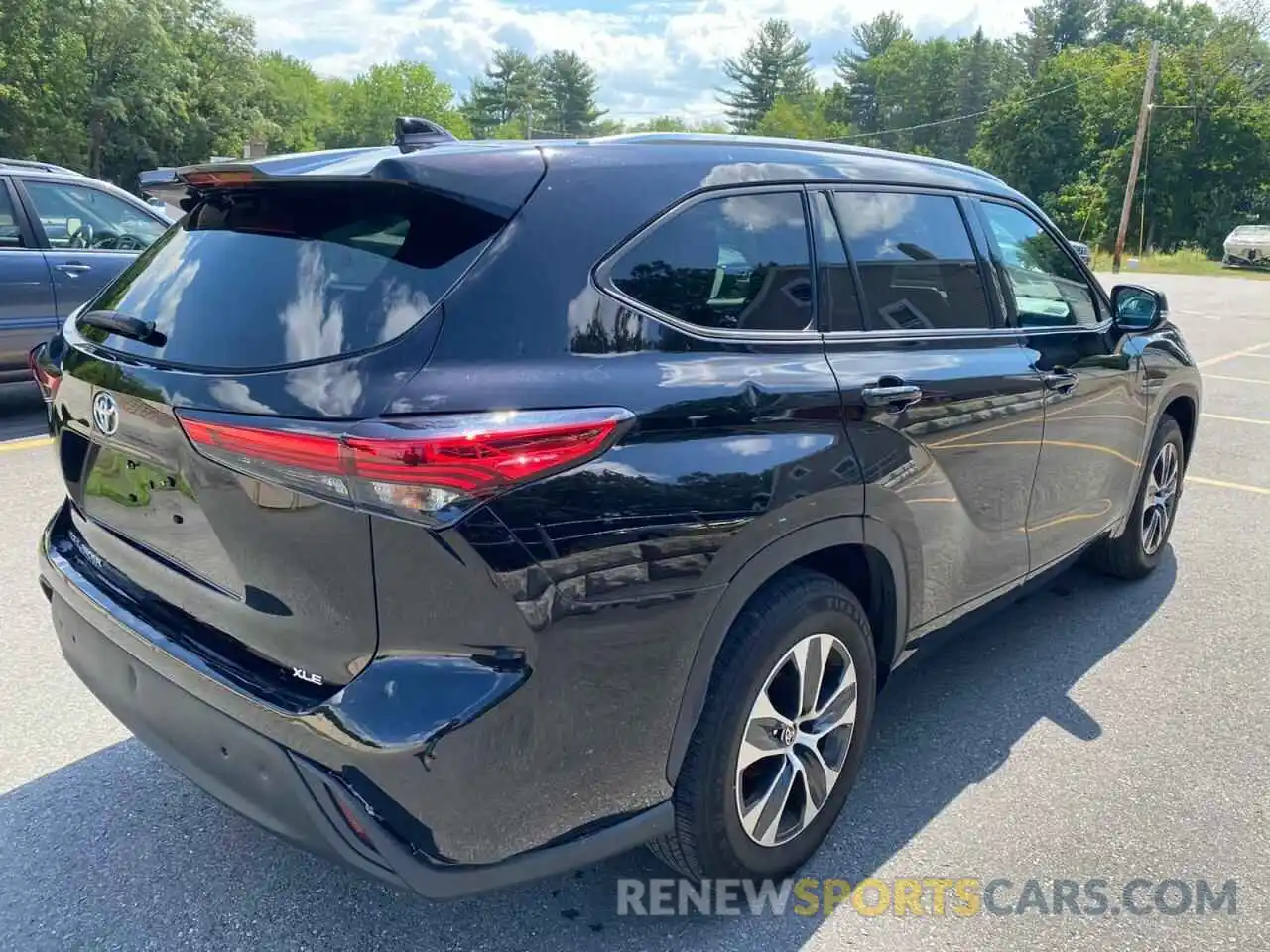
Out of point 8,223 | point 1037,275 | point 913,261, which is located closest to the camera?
point 913,261

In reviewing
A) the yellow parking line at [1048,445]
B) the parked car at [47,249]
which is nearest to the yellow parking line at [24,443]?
the parked car at [47,249]

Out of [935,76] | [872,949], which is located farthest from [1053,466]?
[935,76]

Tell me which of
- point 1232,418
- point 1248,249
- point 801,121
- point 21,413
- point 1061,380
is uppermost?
point 801,121

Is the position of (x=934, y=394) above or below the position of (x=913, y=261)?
below

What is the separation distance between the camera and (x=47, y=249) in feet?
23.2

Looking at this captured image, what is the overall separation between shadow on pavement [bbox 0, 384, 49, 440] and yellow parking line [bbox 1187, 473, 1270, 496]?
752cm

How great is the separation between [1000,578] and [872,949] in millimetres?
1458

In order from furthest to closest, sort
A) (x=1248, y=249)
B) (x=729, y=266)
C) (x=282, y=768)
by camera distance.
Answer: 1. (x=1248, y=249)
2. (x=729, y=266)
3. (x=282, y=768)

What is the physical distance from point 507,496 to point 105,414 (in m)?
1.07

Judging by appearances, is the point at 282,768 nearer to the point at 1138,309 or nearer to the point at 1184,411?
the point at 1138,309

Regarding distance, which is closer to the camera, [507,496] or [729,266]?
[507,496]

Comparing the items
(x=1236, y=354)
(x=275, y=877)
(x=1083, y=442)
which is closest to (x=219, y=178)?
(x=275, y=877)

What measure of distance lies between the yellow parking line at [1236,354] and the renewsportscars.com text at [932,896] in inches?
459

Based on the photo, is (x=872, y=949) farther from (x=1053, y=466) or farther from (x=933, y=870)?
(x=1053, y=466)
